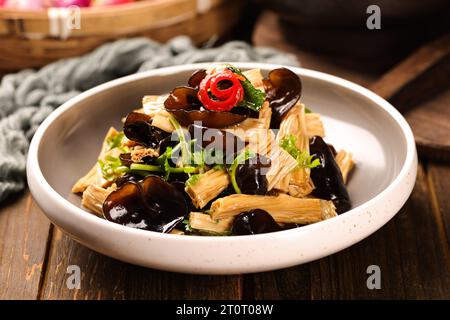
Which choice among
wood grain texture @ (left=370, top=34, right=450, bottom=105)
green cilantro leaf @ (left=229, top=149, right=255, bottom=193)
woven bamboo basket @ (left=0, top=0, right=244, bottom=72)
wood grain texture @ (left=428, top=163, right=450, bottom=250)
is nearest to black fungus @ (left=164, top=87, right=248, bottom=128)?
green cilantro leaf @ (left=229, top=149, right=255, bottom=193)

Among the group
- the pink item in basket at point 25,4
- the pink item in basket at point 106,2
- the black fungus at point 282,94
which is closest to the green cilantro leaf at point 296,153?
the black fungus at point 282,94

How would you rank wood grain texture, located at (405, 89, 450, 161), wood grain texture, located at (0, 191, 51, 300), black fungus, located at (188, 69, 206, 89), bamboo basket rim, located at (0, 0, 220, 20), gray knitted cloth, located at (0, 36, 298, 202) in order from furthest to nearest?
bamboo basket rim, located at (0, 0, 220, 20) < gray knitted cloth, located at (0, 36, 298, 202) < wood grain texture, located at (405, 89, 450, 161) < black fungus, located at (188, 69, 206, 89) < wood grain texture, located at (0, 191, 51, 300)

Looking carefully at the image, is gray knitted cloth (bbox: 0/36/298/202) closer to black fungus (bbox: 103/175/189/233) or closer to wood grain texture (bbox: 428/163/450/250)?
wood grain texture (bbox: 428/163/450/250)

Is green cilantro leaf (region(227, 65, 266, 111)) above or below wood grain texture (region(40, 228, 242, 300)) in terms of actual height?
above

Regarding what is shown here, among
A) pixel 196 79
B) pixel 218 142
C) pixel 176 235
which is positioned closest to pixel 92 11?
pixel 196 79

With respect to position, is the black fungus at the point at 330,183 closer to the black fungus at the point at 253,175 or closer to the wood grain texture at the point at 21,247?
the black fungus at the point at 253,175

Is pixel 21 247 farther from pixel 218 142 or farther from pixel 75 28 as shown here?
pixel 75 28

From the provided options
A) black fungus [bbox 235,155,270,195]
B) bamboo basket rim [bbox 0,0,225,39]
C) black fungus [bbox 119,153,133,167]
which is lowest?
bamboo basket rim [bbox 0,0,225,39]
